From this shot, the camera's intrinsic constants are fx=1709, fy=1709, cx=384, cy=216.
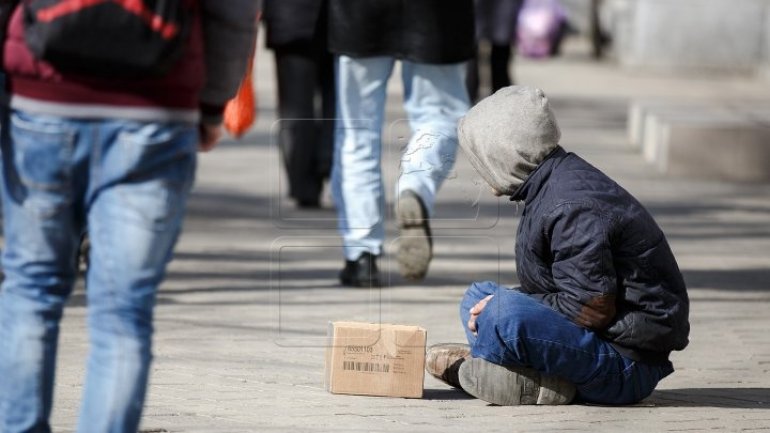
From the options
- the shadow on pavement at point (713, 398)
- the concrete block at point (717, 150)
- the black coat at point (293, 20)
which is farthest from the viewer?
the concrete block at point (717, 150)

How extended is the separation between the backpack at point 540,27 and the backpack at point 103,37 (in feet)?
51.3

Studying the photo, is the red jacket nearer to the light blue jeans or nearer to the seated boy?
the seated boy

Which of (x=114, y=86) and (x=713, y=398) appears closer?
(x=114, y=86)

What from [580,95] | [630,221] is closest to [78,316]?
[630,221]

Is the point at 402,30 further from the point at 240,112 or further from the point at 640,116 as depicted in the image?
the point at 640,116

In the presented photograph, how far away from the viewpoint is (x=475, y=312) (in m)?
4.91

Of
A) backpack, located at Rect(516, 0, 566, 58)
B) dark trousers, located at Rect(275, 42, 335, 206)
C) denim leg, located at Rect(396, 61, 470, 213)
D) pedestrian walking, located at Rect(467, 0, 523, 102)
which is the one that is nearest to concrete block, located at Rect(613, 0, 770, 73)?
backpack, located at Rect(516, 0, 566, 58)

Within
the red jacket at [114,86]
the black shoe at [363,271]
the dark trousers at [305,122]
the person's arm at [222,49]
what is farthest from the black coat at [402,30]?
the red jacket at [114,86]

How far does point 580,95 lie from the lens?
693 inches

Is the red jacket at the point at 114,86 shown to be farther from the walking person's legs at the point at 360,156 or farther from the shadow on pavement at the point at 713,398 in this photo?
the walking person's legs at the point at 360,156

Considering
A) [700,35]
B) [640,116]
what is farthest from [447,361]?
[700,35]

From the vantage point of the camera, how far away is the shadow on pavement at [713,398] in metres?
5.02

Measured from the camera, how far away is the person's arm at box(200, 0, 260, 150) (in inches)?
139

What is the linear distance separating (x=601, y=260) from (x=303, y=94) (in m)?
4.60
